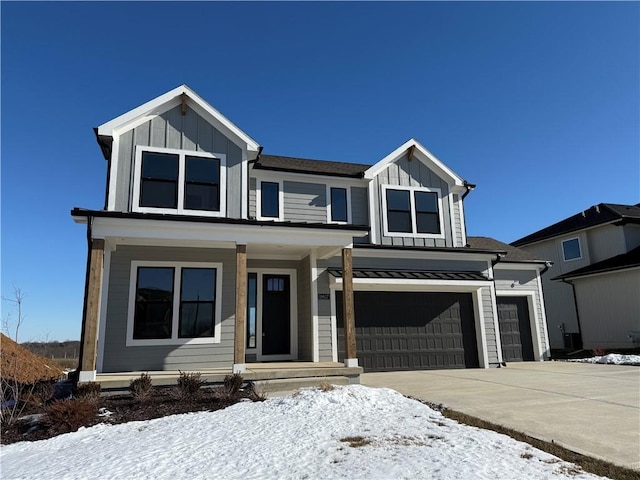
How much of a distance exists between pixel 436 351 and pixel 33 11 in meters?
14.2

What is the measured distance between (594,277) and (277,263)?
1561 centimetres

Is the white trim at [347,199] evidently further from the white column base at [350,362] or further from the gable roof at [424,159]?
the white column base at [350,362]

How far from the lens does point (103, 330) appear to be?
9570 mm

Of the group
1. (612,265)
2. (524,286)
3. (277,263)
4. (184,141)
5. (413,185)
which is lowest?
(524,286)

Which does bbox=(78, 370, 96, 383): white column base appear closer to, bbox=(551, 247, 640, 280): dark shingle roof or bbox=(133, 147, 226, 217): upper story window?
bbox=(133, 147, 226, 217): upper story window

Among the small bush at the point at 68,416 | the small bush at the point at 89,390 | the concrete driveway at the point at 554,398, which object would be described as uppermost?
the small bush at the point at 89,390

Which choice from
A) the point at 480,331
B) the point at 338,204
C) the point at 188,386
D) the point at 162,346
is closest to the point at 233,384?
the point at 188,386

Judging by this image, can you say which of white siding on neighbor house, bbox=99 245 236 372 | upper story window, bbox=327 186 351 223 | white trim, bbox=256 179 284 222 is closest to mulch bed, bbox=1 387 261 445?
white siding on neighbor house, bbox=99 245 236 372

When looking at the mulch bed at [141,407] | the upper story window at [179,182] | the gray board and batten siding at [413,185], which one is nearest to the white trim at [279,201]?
the upper story window at [179,182]

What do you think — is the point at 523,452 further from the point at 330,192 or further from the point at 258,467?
the point at 330,192

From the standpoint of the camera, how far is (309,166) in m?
13.9

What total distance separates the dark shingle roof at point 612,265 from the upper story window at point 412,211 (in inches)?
371

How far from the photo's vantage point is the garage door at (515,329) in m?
14.1

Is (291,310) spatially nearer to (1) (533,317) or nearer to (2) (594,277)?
(1) (533,317)
